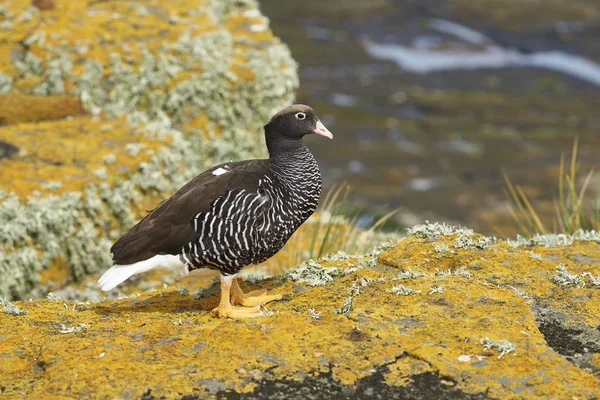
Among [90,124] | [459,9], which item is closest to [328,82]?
[459,9]

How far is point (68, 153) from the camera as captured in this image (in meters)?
9.88

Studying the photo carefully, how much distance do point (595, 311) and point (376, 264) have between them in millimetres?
1884

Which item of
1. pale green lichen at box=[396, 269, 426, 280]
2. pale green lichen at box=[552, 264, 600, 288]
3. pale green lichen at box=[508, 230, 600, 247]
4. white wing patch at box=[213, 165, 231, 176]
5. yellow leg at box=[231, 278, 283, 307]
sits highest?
white wing patch at box=[213, 165, 231, 176]

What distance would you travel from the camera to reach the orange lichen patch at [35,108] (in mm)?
10742

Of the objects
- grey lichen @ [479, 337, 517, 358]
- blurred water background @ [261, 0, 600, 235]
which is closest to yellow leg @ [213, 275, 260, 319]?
grey lichen @ [479, 337, 517, 358]

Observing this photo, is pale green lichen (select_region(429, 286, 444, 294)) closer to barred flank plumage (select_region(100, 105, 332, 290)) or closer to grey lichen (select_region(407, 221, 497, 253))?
grey lichen (select_region(407, 221, 497, 253))

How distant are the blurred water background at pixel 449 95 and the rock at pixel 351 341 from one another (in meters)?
18.8

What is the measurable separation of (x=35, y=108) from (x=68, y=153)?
1400 millimetres

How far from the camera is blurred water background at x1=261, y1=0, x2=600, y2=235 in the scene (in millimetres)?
31547

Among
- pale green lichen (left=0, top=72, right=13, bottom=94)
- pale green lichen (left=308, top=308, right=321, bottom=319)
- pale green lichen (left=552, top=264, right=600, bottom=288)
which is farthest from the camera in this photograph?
pale green lichen (left=0, top=72, right=13, bottom=94)

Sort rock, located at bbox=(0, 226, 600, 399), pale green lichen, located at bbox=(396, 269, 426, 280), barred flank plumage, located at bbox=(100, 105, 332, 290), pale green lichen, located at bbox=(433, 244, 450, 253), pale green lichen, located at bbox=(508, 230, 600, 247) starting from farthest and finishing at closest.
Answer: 1. pale green lichen, located at bbox=(508, 230, 600, 247)
2. pale green lichen, located at bbox=(433, 244, 450, 253)
3. pale green lichen, located at bbox=(396, 269, 426, 280)
4. barred flank plumage, located at bbox=(100, 105, 332, 290)
5. rock, located at bbox=(0, 226, 600, 399)

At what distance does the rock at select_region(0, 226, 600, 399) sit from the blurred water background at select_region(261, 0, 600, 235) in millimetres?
18833

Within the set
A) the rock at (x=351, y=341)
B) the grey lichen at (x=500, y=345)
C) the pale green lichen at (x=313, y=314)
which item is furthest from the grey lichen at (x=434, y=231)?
the grey lichen at (x=500, y=345)

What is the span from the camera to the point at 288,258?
10.1m
